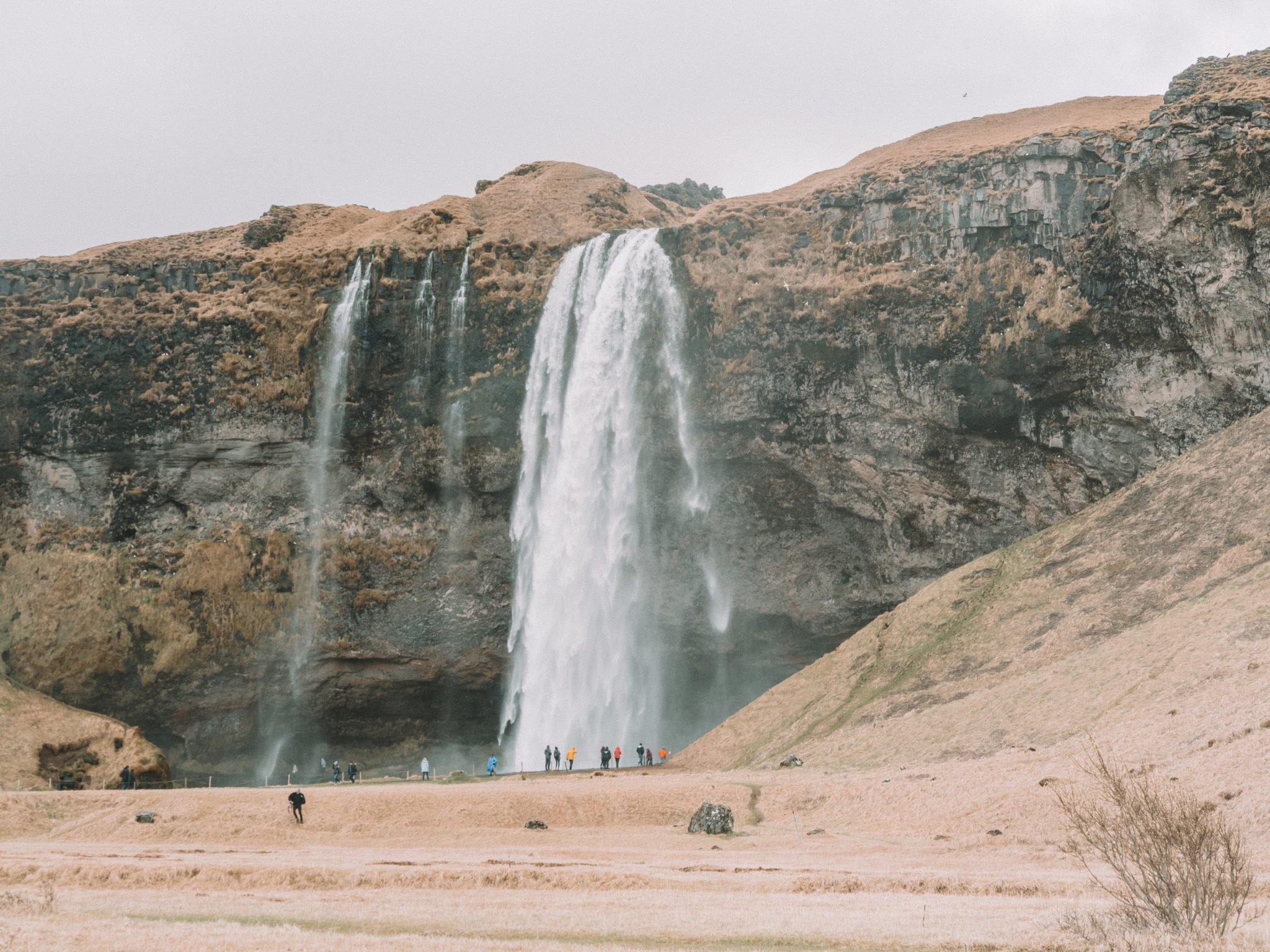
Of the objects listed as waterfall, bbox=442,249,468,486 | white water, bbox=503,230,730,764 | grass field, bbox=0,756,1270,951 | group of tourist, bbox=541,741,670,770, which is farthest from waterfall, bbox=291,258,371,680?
grass field, bbox=0,756,1270,951

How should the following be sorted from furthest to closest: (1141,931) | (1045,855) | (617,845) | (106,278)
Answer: (106,278) < (617,845) < (1045,855) < (1141,931)

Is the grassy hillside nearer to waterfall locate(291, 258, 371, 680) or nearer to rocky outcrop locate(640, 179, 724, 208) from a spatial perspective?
waterfall locate(291, 258, 371, 680)

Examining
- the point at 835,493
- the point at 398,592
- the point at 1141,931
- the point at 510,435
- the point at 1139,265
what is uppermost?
the point at 1139,265

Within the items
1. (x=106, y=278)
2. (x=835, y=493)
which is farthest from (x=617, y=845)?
(x=106, y=278)

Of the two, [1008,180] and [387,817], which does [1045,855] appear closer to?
[387,817]

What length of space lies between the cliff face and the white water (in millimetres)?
1549

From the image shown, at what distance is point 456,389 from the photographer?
5931 cm

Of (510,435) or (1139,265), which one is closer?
(1139,265)

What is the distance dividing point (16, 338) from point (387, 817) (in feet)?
153

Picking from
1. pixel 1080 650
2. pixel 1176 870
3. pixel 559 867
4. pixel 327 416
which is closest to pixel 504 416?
pixel 327 416

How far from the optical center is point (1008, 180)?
5203cm

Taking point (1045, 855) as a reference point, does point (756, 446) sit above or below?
above

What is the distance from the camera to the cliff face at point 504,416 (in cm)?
5047

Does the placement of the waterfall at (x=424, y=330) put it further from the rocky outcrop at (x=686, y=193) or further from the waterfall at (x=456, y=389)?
the rocky outcrop at (x=686, y=193)
